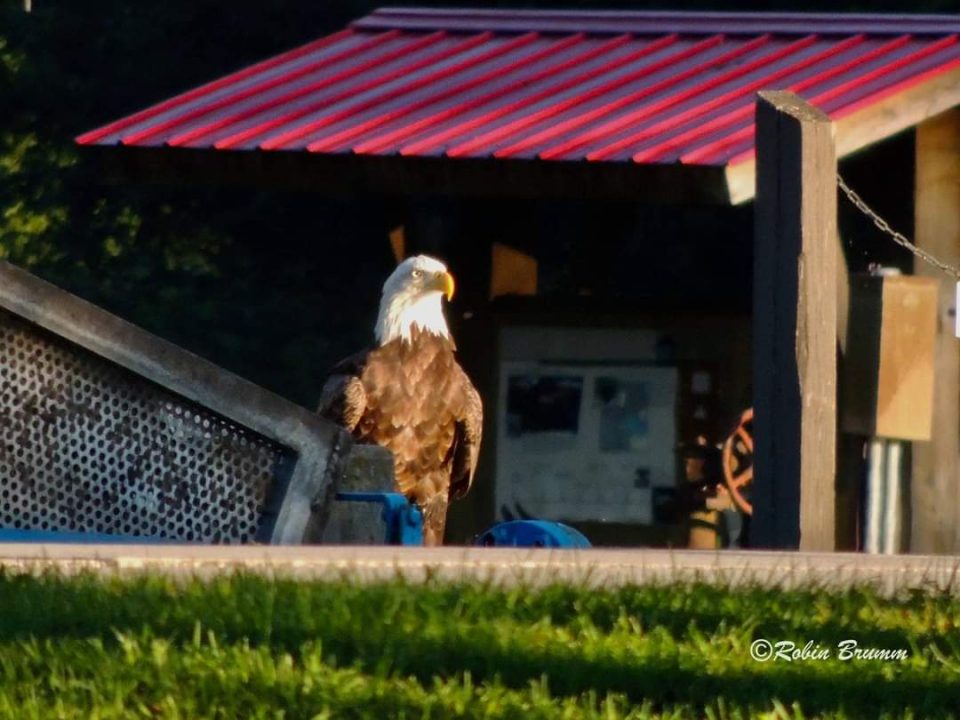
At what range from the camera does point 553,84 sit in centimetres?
1202

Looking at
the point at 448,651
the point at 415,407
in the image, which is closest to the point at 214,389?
the point at 448,651

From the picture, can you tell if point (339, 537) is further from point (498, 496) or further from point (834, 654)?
point (498, 496)

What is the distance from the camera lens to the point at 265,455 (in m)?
7.25

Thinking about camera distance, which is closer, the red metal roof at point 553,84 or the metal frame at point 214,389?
the metal frame at point 214,389

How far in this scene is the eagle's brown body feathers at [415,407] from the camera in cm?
1118

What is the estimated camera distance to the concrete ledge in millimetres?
6184

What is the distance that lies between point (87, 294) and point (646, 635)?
17.3 m

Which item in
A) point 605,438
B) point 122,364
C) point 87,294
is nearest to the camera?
point 122,364

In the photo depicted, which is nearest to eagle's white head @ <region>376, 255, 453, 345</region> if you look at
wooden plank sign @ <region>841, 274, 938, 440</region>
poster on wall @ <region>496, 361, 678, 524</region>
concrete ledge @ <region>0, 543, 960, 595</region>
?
poster on wall @ <region>496, 361, 678, 524</region>

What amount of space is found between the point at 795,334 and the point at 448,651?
2.72 meters

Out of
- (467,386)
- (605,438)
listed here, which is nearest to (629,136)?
(467,386)

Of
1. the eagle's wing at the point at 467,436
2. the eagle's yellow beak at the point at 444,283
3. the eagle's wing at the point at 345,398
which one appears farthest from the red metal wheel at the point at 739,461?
the eagle's wing at the point at 345,398

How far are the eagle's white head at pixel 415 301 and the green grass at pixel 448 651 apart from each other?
17.9ft

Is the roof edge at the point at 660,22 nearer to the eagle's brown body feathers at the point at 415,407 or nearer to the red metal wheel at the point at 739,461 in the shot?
the red metal wheel at the point at 739,461
